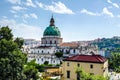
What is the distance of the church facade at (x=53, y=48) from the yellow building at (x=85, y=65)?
57487mm

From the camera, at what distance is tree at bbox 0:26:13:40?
2345 cm

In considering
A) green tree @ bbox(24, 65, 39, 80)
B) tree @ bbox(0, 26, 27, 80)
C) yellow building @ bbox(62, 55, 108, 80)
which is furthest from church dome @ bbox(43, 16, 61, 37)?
tree @ bbox(0, 26, 27, 80)

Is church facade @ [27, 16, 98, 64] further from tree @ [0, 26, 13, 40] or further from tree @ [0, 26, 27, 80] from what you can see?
tree @ [0, 26, 27, 80]

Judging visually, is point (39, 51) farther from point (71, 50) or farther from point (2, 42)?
point (2, 42)

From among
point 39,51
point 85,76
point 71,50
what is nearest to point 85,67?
point 85,76

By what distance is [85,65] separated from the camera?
3519 centimetres

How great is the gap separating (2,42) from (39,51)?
80549mm

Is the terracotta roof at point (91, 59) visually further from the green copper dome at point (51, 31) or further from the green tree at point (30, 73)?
the green copper dome at point (51, 31)

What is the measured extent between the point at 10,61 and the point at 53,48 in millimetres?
76935

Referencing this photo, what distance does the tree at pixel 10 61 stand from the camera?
70.9 ft

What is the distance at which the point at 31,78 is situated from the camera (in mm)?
23312

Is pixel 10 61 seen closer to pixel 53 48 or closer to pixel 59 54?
pixel 59 54

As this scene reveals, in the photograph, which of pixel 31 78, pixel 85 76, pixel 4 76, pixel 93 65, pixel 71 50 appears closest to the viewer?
pixel 4 76

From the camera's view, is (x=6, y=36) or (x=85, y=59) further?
(x=85, y=59)
